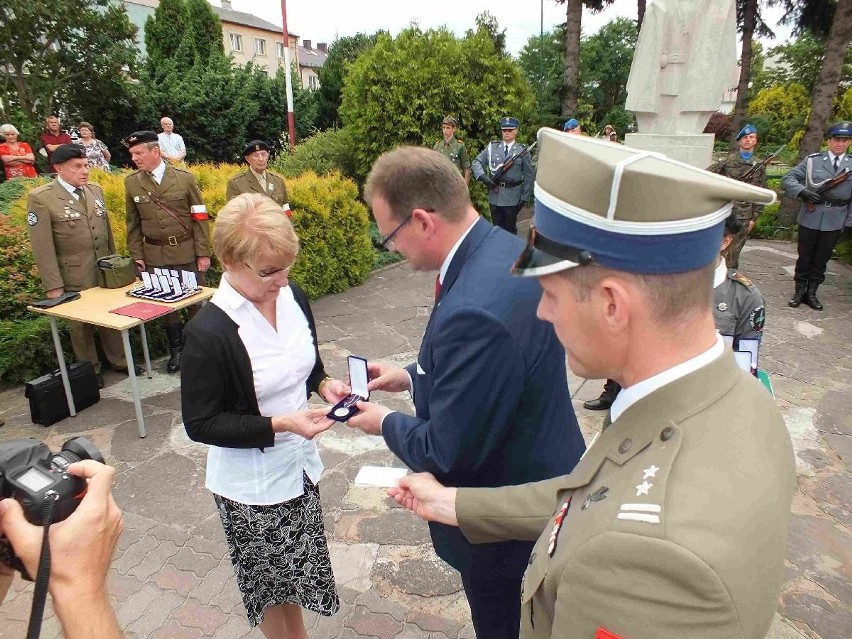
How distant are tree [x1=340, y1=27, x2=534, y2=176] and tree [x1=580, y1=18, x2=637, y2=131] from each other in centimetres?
2608

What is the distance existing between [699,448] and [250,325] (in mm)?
1606

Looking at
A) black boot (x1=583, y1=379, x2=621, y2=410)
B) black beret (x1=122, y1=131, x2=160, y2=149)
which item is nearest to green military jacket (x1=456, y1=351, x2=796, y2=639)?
black boot (x1=583, y1=379, x2=621, y2=410)

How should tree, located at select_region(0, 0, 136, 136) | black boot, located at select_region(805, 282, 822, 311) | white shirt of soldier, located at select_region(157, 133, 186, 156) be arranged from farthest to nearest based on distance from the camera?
1. tree, located at select_region(0, 0, 136, 136)
2. white shirt of soldier, located at select_region(157, 133, 186, 156)
3. black boot, located at select_region(805, 282, 822, 311)

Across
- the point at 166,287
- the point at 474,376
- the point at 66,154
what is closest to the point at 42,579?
the point at 474,376

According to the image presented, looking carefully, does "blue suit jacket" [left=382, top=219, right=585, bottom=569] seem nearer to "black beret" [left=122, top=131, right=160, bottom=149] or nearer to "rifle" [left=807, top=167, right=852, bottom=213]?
"black beret" [left=122, top=131, right=160, bottom=149]

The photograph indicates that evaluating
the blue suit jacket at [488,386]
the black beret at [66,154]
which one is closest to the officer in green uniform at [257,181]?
the black beret at [66,154]

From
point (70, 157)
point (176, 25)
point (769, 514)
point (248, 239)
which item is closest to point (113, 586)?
point (248, 239)

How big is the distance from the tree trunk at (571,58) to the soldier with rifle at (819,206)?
1026 centimetres

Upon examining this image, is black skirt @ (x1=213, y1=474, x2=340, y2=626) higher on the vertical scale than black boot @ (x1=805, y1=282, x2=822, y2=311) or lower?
higher

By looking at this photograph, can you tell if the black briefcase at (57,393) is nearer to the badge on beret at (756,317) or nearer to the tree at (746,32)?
the badge on beret at (756,317)

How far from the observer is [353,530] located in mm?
3422

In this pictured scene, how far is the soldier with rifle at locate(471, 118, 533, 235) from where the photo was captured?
366 inches

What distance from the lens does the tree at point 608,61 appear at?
35.3 metres

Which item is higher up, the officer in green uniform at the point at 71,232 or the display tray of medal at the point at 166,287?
the officer in green uniform at the point at 71,232
